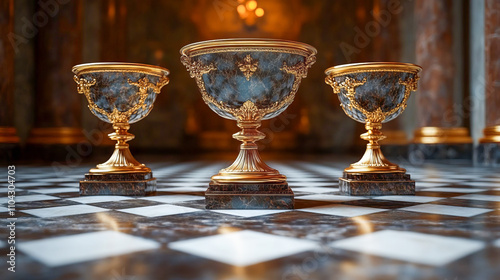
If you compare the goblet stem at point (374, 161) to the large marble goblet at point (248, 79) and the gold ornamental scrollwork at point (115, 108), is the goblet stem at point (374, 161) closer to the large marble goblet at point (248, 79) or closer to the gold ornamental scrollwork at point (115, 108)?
the large marble goblet at point (248, 79)

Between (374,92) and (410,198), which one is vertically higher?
(374,92)

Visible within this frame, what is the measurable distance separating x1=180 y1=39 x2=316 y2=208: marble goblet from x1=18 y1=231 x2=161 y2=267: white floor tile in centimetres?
77

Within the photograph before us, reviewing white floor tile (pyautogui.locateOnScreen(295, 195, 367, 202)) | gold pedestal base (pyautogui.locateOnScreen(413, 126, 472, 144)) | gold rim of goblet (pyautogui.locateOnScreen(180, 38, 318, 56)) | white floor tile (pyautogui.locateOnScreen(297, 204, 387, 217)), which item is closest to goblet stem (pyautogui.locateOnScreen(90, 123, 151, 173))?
gold rim of goblet (pyautogui.locateOnScreen(180, 38, 318, 56))

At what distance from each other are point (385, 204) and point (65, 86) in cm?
661

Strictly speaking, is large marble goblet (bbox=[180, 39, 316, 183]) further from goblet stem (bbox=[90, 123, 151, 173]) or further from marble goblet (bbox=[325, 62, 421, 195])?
goblet stem (bbox=[90, 123, 151, 173])

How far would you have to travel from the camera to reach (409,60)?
27.6 feet

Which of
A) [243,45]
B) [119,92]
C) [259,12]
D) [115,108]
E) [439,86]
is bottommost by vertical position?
[115,108]

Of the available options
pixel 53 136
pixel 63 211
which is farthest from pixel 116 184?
pixel 53 136

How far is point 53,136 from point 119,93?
513 centimetres

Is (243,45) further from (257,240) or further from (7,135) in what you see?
(7,135)

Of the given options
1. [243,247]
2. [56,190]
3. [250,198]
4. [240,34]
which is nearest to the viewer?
[243,247]

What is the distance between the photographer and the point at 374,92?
3002mm

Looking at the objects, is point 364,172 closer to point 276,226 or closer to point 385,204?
point 385,204

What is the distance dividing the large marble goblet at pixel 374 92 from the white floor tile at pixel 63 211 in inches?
69.0
